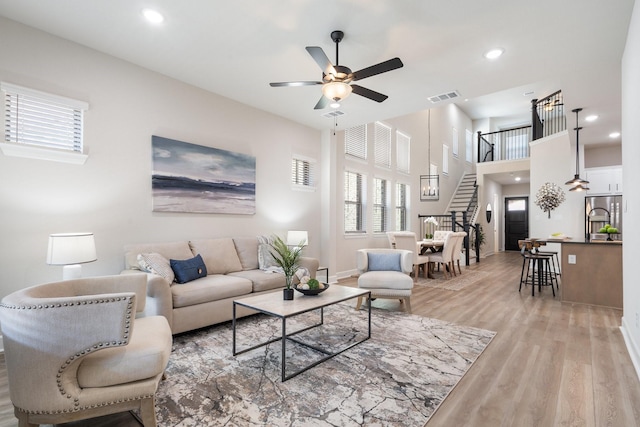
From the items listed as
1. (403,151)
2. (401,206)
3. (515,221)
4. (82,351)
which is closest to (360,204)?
(401,206)

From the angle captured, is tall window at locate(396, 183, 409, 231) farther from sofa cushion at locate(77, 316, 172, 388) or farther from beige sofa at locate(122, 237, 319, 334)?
sofa cushion at locate(77, 316, 172, 388)

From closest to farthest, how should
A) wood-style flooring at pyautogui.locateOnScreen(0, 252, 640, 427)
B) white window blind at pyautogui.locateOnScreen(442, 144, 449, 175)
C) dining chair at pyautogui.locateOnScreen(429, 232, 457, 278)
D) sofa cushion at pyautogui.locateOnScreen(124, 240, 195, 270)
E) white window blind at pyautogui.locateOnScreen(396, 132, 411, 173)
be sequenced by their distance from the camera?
wood-style flooring at pyautogui.locateOnScreen(0, 252, 640, 427) → sofa cushion at pyautogui.locateOnScreen(124, 240, 195, 270) → dining chair at pyautogui.locateOnScreen(429, 232, 457, 278) → white window blind at pyautogui.locateOnScreen(396, 132, 411, 173) → white window blind at pyautogui.locateOnScreen(442, 144, 449, 175)

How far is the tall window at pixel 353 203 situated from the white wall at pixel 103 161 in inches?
106

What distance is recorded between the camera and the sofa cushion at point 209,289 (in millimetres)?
3227

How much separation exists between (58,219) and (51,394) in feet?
7.51

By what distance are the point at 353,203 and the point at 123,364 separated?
20.1ft

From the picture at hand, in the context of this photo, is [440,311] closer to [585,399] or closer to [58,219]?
[585,399]

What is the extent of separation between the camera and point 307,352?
295cm

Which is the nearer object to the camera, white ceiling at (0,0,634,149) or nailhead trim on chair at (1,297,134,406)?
nailhead trim on chair at (1,297,134,406)

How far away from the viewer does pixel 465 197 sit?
11.5 meters

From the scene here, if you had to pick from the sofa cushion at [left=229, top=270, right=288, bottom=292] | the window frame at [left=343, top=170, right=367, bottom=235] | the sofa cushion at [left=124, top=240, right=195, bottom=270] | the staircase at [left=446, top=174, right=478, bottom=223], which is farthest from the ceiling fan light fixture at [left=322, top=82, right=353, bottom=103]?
the staircase at [left=446, top=174, right=478, bottom=223]

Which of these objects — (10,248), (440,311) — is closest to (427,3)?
(440,311)

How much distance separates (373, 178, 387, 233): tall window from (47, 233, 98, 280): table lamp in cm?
624

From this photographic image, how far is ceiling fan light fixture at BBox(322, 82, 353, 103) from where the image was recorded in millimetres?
3141
